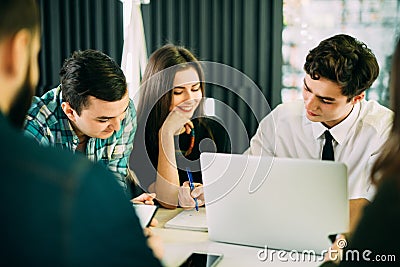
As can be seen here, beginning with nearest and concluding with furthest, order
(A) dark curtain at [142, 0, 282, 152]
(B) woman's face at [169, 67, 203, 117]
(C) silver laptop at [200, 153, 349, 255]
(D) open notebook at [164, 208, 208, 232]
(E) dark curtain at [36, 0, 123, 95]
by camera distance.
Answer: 1. (C) silver laptop at [200, 153, 349, 255]
2. (D) open notebook at [164, 208, 208, 232]
3. (B) woman's face at [169, 67, 203, 117]
4. (A) dark curtain at [142, 0, 282, 152]
5. (E) dark curtain at [36, 0, 123, 95]

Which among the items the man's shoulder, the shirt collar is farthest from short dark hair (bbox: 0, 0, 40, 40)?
the man's shoulder

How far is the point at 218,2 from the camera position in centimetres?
365

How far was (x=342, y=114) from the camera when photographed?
2.23m

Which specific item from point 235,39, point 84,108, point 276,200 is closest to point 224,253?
point 276,200

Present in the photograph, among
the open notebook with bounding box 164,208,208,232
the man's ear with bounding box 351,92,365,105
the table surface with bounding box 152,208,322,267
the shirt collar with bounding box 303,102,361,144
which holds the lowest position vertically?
the open notebook with bounding box 164,208,208,232

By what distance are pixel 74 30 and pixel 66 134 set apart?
6.60 ft

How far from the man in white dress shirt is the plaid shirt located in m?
0.59

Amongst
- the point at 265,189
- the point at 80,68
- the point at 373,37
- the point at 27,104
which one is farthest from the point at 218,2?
the point at 27,104

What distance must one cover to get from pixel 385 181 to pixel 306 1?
10.1 ft

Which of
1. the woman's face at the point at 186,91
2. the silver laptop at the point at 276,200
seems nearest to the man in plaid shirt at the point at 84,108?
the woman's face at the point at 186,91

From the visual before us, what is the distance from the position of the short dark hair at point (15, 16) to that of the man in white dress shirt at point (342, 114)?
1581 millimetres

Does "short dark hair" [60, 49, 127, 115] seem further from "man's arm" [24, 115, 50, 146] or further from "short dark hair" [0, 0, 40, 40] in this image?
"short dark hair" [0, 0, 40, 40]

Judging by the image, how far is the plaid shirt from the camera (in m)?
2.01

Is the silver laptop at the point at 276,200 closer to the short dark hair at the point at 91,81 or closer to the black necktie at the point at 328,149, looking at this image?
the short dark hair at the point at 91,81
